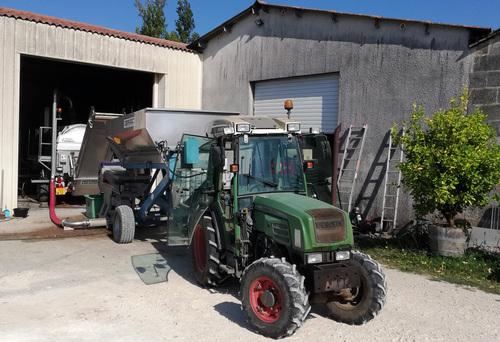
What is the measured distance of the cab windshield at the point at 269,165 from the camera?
5.74 metres

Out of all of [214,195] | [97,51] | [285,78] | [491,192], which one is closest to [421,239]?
[491,192]

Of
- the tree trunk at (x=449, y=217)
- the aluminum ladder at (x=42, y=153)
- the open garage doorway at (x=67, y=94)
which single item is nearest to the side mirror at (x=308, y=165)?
the tree trunk at (x=449, y=217)

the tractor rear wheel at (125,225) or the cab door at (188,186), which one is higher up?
the cab door at (188,186)

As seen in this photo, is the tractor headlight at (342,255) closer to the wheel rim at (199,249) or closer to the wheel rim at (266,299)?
the wheel rim at (266,299)

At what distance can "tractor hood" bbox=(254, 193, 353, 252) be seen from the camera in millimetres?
4824

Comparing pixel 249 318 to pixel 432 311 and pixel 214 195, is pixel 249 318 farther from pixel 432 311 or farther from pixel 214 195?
pixel 432 311

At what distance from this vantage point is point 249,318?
4859mm

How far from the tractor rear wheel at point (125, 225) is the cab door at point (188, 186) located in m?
2.33

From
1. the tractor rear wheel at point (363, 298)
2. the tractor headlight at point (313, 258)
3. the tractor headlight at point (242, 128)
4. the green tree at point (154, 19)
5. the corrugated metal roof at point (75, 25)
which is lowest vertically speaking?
the tractor rear wheel at point (363, 298)

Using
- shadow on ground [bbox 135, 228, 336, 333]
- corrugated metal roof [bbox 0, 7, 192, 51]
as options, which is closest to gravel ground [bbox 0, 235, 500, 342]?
shadow on ground [bbox 135, 228, 336, 333]

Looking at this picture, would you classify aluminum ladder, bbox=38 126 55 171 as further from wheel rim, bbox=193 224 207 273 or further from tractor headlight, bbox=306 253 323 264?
tractor headlight, bbox=306 253 323 264

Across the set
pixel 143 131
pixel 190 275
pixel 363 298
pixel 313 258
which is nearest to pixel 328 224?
pixel 313 258

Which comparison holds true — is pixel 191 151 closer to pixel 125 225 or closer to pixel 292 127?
pixel 292 127

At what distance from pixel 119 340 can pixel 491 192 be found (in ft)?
21.9
